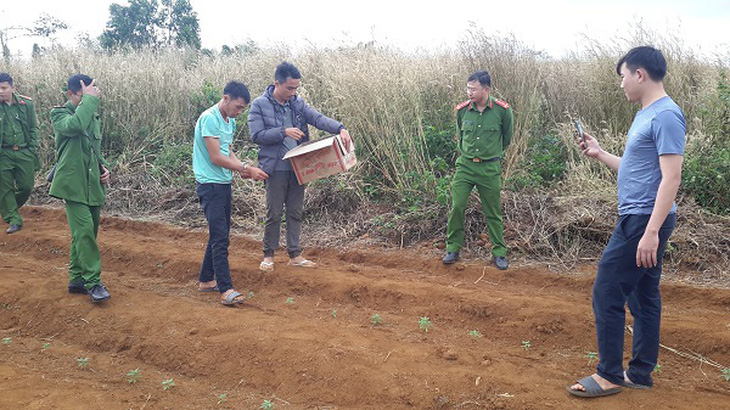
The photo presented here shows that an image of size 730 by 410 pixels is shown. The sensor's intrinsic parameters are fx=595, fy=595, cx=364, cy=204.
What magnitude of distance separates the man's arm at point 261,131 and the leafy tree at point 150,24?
1571cm

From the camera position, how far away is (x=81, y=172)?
5.36m

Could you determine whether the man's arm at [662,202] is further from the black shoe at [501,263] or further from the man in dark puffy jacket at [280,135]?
the man in dark puffy jacket at [280,135]

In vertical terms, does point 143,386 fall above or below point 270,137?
below

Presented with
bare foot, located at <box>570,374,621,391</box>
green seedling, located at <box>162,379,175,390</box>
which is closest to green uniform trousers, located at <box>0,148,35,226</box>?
green seedling, located at <box>162,379,175,390</box>

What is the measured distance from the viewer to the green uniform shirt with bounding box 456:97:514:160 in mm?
6332

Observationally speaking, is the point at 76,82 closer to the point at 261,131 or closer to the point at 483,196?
the point at 261,131

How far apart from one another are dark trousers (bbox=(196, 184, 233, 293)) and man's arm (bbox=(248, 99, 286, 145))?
70 cm

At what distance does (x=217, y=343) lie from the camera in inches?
178

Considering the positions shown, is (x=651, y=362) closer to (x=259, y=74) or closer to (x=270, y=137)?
(x=270, y=137)

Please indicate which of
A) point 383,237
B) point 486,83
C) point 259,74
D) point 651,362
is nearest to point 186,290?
point 383,237

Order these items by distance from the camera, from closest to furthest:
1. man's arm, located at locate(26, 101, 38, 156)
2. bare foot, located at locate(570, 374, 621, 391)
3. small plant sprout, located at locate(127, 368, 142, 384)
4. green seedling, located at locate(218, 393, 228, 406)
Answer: bare foot, located at locate(570, 374, 621, 391), green seedling, located at locate(218, 393, 228, 406), small plant sprout, located at locate(127, 368, 142, 384), man's arm, located at locate(26, 101, 38, 156)

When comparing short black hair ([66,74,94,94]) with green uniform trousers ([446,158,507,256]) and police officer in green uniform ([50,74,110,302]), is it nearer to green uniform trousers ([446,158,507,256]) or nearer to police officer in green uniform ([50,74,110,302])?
police officer in green uniform ([50,74,110,302])

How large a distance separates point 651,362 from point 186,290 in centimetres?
433

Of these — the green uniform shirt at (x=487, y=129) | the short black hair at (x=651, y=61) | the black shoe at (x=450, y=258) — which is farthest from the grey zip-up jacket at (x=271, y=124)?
the short black hair at (x=651, y=61)
